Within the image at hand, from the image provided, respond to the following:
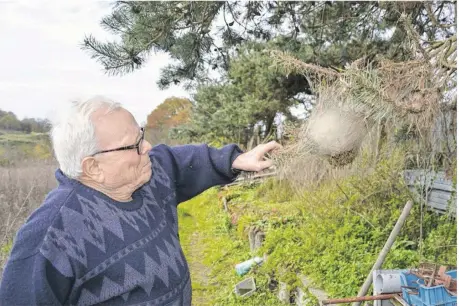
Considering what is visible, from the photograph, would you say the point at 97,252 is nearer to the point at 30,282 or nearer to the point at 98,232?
the point at 98,232

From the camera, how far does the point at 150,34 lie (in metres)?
2.93

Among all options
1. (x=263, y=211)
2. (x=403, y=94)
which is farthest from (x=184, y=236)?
(x=403, y=94)

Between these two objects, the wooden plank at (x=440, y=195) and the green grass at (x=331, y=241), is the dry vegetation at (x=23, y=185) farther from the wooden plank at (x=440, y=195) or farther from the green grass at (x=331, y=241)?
the wooden plank at (x=440, y=195)

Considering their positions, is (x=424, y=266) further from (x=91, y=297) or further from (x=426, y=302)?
(x=91, y=297)

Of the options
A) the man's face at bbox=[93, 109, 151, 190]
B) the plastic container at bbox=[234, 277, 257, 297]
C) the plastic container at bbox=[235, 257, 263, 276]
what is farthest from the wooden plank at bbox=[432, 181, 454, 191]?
the man's face at bbox=[93, 109, 151, 190]

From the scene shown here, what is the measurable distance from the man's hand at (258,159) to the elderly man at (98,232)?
0.39 metres

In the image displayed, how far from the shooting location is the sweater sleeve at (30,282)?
4.36 feet

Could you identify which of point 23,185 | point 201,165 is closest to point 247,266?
point 201,165

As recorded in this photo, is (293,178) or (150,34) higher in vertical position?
(150,34)

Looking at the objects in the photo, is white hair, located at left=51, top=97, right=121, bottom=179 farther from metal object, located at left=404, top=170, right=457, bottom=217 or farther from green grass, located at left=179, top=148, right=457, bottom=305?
metal object, located at left=404, top=170, right=457, bottom=217

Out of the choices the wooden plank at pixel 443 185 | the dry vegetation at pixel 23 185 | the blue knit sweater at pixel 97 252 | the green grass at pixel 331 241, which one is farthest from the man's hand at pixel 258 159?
the dry vegetation at pixel 23 185

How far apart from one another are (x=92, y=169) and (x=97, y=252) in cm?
29

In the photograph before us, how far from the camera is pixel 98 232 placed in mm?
1505

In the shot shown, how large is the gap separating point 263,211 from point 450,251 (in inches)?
97.6
